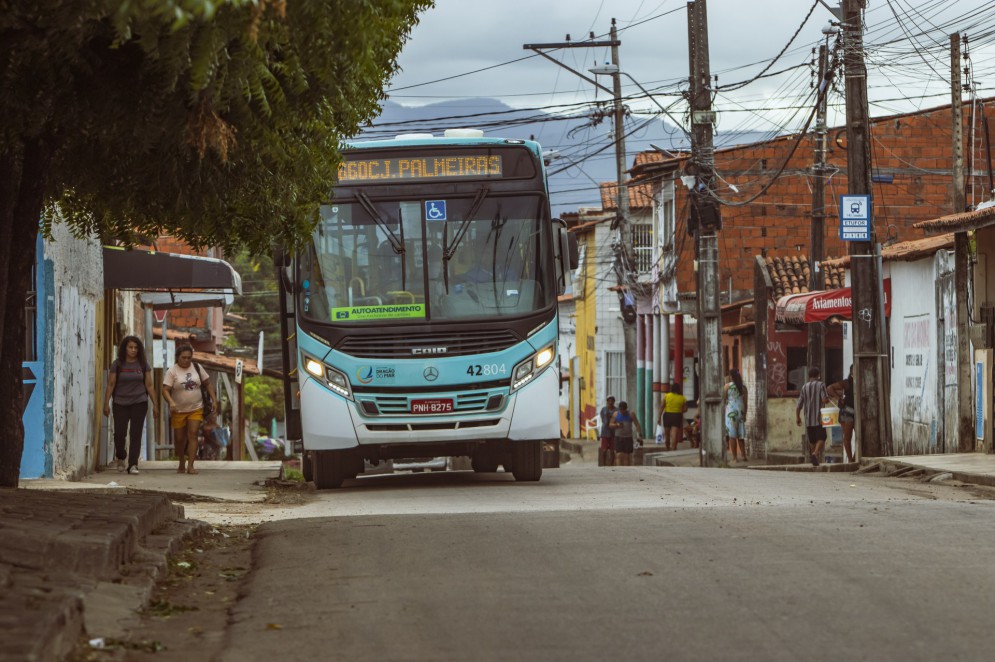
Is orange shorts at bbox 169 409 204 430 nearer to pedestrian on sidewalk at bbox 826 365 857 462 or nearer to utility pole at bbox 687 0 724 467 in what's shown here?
utility pole at bbox 687 0 724 467

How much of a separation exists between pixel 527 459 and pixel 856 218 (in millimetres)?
7767

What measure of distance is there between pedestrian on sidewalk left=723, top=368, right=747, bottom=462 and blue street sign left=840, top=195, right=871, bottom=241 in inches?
395

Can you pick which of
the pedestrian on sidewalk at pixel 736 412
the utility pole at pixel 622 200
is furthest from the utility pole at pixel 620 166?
the pedestrian on sidewalk at pixel 736 412

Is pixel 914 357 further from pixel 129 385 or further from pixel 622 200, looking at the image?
pixel 622 200

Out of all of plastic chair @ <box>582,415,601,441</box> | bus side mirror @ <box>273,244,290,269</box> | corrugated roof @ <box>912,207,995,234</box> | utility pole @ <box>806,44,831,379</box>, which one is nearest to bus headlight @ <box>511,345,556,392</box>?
bus side mirror @ <box>273,244,290,269</box>

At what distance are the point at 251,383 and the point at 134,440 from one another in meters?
46.2

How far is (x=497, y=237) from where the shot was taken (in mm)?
16125

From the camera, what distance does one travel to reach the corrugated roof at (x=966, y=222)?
807 inches

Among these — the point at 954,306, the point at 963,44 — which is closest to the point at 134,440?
the point at 954,306

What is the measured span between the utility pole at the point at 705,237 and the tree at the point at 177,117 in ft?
55.2

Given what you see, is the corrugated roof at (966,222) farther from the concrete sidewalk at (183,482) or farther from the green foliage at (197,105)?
the green foliage at (197,105)

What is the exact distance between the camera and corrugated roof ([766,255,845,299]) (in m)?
37.8

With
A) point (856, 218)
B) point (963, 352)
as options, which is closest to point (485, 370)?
point (856, 218)

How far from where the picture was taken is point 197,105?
8742 millimetres
